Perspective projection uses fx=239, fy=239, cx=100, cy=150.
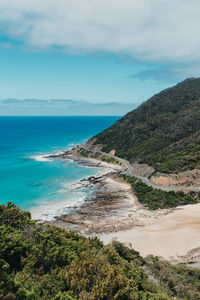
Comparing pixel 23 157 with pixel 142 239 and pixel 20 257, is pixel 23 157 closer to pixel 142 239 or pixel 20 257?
pixel 142 239

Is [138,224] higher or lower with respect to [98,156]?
lower

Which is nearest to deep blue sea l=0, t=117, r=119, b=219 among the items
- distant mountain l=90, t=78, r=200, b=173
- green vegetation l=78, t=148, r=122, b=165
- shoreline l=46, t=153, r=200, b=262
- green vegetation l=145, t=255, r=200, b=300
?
shoreline l=46, t=153, r=200, b=262

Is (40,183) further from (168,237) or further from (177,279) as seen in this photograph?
(177,279)

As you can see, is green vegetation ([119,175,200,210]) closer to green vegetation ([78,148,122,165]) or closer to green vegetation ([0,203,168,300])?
green vegetation ([0,203,168,300])

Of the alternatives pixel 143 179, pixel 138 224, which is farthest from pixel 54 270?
pixel 143 179

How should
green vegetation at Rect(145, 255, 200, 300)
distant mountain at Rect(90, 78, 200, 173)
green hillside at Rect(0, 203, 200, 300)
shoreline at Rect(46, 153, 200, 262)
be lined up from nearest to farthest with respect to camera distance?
green hillside at Rect(0, 203, 200, 300), green vegetation at Rect(145, 255, 200, 300), shoreline at Rect(46, 153, 200, 262), distant mountain at Rect(90, 78, 200, 173)

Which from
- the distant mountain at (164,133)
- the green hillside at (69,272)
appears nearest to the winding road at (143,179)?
the distant mountain at (164,133)
